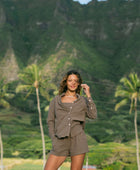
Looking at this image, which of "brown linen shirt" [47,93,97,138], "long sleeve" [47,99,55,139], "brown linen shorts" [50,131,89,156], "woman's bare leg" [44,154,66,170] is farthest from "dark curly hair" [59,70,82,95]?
"woman's bare leg" [44,154,66,170]

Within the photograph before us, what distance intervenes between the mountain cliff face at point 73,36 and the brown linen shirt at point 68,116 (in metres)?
81.3


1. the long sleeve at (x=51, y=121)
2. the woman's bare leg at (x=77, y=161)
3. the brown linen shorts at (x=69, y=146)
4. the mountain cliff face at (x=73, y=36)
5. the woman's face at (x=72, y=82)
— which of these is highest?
the mountain cliff face at (x=73, y=36)

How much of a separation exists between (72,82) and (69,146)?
0.75 meters

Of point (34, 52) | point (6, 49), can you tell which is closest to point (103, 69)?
point (34, 52)

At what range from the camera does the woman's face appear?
3611 mm

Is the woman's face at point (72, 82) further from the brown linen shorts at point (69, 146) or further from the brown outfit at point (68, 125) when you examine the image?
the brown linen shorts at point (69, 146)

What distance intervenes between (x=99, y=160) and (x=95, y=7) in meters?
93.0

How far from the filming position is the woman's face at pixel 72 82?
361 centimetres

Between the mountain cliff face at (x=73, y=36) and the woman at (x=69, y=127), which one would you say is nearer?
the woman at (x=69, y=127)

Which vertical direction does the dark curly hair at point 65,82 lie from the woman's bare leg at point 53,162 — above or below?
above

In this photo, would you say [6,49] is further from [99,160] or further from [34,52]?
[99,160]

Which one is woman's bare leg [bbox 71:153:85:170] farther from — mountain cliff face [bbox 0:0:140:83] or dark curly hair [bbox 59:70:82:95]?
mountain cliff face [bbox 0:0:140:83]

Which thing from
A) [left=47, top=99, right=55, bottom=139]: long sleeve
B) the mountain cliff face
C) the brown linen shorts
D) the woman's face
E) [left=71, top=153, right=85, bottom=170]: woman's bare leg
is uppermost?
the mountain cliff face

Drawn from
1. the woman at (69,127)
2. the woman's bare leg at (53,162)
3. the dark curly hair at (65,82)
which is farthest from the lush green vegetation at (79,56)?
the woman's bare leg at (53,162)
